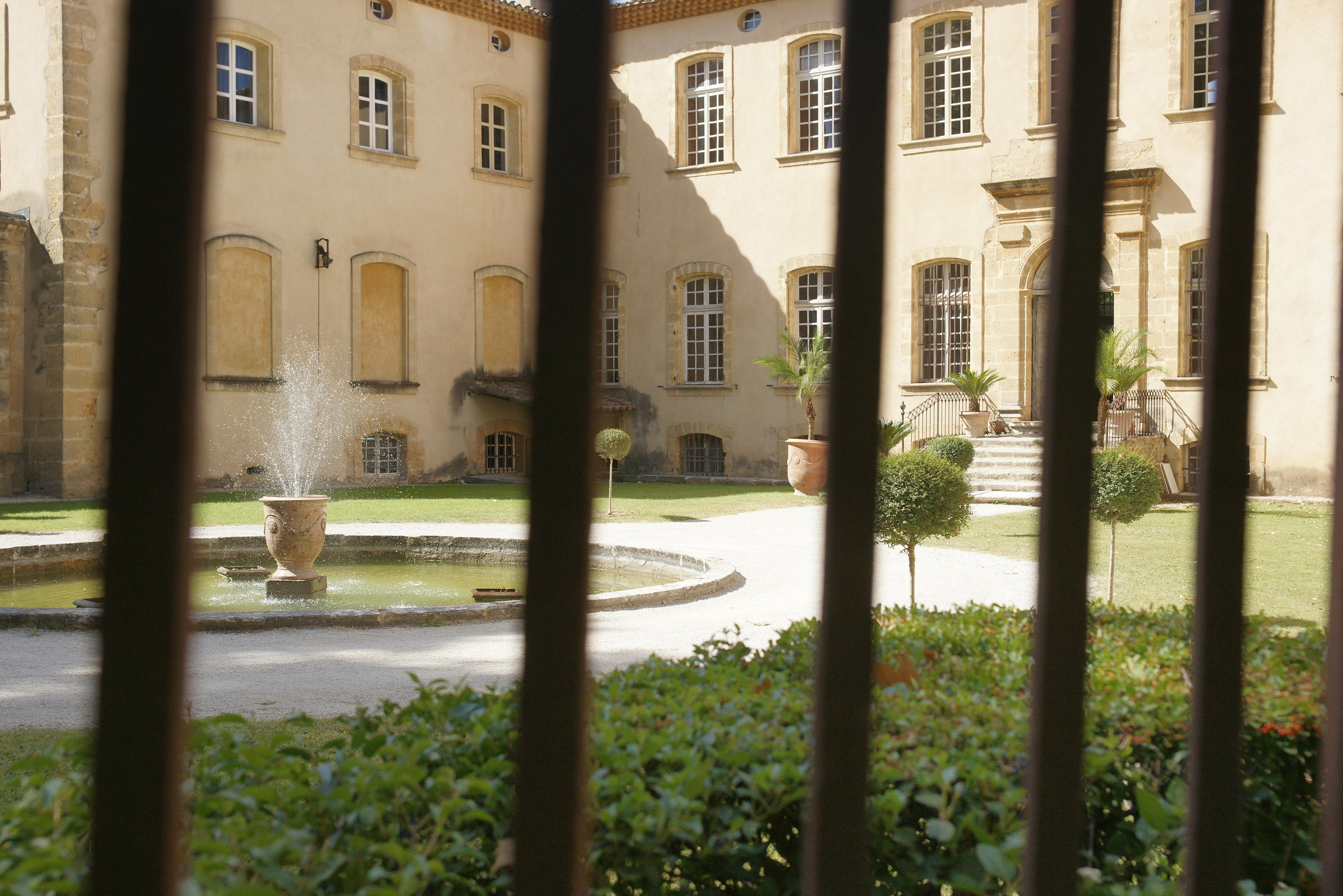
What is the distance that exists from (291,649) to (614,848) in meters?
5.13

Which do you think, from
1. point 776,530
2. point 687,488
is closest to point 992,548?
point 776,530

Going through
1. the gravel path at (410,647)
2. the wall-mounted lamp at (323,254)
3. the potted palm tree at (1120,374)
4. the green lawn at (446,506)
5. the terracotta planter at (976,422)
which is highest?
the wall-mounted lamp at (323,254)

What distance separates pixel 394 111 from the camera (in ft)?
65.4

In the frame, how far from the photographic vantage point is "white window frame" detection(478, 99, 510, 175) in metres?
21.4

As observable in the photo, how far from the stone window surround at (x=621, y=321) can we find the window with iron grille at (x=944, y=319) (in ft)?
17.9

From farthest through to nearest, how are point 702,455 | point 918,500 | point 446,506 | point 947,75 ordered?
point 702,455 < point 947,75 < point 446,506 < point 918,500

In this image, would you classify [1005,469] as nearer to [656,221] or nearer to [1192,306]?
[1192,306]

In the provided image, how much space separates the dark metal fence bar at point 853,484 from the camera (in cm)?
65

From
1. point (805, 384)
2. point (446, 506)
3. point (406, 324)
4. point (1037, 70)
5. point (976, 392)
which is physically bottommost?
point (446, 506)

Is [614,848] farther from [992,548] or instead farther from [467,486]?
[467,486]

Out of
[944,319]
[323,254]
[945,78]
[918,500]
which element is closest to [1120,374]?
[944,319]

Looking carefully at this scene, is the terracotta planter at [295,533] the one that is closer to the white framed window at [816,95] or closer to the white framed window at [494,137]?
the white framed window at [494,137]

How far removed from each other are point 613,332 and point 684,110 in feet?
13.8

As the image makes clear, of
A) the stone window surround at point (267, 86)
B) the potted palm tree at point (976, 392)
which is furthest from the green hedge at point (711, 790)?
the stone window surround at point (267, 86)
